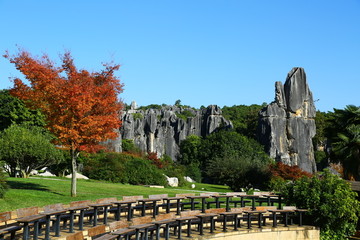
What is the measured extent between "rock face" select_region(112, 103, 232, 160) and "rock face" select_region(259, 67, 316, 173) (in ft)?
53.8

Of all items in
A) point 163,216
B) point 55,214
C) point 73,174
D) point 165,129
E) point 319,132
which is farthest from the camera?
point 165,129

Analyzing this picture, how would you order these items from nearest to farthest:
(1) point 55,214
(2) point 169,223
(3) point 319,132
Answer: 1. (1) point 55,214
2. (2) point 169,223
3. (3) point 319,132

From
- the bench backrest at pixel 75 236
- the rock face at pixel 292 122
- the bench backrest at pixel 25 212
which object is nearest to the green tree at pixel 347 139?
the bench backrest at pixel 75 236

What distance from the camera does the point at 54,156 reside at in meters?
33.4

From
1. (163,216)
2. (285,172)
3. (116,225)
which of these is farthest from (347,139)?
(116,225)

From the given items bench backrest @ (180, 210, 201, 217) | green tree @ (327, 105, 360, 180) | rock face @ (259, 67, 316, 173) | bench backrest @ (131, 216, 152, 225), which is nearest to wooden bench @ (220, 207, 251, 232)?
bench backrest @ (180, 210, 201, 217)

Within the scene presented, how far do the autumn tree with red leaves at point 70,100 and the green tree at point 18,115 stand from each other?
89.6ft

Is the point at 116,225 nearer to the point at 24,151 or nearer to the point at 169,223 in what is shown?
the point at 169,223

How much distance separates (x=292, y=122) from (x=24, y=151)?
164ft

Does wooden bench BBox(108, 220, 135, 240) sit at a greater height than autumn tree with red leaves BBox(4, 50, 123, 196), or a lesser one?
lesser

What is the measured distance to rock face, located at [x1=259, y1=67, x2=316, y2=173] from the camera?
7050cm

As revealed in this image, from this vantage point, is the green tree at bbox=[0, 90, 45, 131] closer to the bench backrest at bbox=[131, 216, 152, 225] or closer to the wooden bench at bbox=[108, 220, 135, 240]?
the bench backrest at bbox=[131, 216, 152, 225]

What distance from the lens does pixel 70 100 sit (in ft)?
66.1

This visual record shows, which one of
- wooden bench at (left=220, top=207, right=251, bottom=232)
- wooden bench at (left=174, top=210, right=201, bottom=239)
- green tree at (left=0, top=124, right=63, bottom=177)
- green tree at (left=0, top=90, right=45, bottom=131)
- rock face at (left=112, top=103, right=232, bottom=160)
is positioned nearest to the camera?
wooden bench at (left=174, top=210, right=201, bottom=239)
